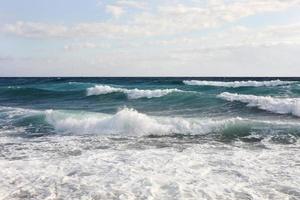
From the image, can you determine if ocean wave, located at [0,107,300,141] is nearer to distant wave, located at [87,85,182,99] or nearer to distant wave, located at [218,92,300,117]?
distant wave, located at [218,92,300,117]

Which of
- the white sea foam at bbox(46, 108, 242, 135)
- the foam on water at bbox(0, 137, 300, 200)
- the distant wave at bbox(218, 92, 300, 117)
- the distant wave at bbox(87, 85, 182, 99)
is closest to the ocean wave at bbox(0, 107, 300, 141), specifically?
the white sea foam at bbox(46, 108, 242, 135)

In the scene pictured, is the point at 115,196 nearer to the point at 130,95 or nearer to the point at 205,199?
the point at 205,199

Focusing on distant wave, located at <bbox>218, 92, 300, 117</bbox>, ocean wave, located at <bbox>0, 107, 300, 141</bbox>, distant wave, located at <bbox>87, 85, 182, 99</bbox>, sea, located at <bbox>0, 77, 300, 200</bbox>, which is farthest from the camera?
distant wave, located at <bbox>87, 85, 182, 99</bbox>

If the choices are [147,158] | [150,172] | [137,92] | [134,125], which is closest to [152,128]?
[134,125]

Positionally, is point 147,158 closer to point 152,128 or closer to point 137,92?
point 152,128

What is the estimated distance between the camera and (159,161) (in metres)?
8.26

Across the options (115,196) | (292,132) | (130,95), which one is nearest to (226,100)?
(130,95)

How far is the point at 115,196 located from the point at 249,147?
4.77 meters

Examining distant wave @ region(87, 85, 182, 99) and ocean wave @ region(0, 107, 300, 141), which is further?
distant wave @ region(87, 85, 182, 99)

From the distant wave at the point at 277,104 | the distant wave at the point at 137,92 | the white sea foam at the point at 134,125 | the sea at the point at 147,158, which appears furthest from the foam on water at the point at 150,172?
the distant wave at the point at 137,92

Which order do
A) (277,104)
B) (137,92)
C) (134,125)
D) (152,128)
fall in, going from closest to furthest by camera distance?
1. (152,128)
2. (134,125)
3. (277,104)
4. (137,92)

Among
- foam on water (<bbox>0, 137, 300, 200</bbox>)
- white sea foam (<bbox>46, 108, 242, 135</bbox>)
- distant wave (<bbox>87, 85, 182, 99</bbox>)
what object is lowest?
foam on water (<bbox>0, 137, 300, 200</bbox>)

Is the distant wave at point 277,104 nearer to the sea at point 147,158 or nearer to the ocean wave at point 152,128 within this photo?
the sea at point 147,158

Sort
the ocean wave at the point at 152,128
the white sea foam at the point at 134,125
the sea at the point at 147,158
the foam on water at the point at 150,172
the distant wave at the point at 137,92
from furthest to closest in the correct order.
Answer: the distant wave at the point at 137,92
the white sea foam at the point at 134,125
the ocean wave at the point at 152,128
the sea at the point at 147,158
the foam on water at the point at 150,172
